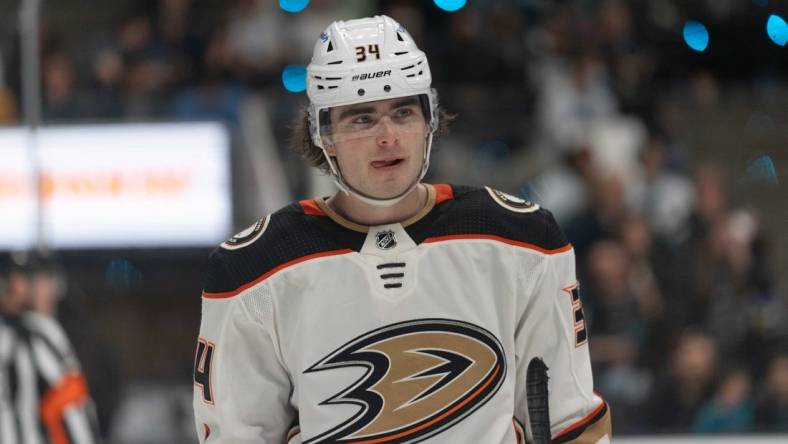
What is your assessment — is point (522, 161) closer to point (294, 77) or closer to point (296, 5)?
point (294, 77)

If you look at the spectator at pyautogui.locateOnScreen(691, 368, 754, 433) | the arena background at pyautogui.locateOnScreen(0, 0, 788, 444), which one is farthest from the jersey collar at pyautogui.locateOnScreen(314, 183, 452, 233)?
the spectator at pyautogui.locateOnScreen(691, 368, 754, 433)

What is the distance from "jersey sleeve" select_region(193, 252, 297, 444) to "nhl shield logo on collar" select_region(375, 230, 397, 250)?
17 cm

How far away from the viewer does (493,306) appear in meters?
1.86

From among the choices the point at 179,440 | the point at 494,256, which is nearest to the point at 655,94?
the point at 179,440

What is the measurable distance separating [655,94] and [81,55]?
2.51m

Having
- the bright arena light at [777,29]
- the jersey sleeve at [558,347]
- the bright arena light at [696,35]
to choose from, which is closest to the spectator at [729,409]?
the bright arena light at [777,29]

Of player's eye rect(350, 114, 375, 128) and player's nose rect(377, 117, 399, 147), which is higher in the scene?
player's eye rect(350, 114, 375, 128)

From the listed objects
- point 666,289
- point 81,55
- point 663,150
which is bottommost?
point 666,289

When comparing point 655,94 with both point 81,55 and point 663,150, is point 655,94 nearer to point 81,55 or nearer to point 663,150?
point 663,150

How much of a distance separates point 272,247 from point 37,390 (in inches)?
109

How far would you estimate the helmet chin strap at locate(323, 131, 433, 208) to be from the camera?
187 centimetres

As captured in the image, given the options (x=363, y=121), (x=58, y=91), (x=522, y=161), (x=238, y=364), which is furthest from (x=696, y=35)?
(x=238, y=364)

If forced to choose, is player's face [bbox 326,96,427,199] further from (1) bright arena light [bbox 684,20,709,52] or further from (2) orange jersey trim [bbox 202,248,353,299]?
(1) bright arena light [bbox 684,20,709,52]

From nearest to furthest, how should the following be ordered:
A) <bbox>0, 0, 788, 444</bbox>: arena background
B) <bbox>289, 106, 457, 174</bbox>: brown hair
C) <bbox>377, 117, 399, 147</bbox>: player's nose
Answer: <bbox>377, 117, 399, 147</bbox>: player's nose → <bbox>289, 106, 457, 174</bbox>: brown hair → <bbox>0, 0, 788, 444</bbox>: arena background
